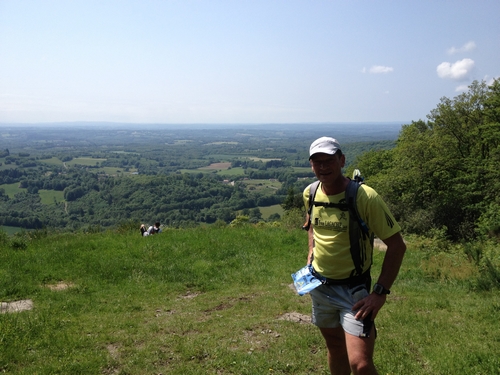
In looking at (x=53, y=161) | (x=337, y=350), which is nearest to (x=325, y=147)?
(x=337, y=350)

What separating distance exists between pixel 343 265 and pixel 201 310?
478 cm

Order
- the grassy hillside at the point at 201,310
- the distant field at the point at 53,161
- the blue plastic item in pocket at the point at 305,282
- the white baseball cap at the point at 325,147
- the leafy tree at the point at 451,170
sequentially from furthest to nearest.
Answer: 1. the distant field at the point at 53,161
2. the leafy tree at the point at 451,170
3. the grassy hillside at the point at 201,310
4. the blue plastic item in pocket at the point at 305,282
5. the white baseball cap at the point at 325,147

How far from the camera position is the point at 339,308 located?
283 cm

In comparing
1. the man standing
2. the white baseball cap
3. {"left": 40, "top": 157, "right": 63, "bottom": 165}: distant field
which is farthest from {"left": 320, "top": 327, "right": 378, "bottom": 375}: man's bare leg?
{"left": 40, "top": 157, "right": 63, "bottom": 165}: distant field

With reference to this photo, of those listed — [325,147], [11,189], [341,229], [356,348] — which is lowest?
[11,189]

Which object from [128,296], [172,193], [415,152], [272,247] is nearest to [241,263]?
[272,247]

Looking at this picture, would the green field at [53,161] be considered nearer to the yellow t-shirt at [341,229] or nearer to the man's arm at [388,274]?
the yellow t-shirt at [341,229]

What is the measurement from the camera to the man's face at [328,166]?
2.75 metres

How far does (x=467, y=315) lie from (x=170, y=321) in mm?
4883

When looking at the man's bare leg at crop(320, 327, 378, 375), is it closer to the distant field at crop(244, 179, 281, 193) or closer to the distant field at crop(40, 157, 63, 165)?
the distant field at crop(244, 179, 281, 193)

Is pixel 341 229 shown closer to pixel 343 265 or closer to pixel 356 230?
pixel 356 230

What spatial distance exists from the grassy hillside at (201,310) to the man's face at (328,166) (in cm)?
257

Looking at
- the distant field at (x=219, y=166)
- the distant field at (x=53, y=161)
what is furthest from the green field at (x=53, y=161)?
the distant field at (x=219, y=166)

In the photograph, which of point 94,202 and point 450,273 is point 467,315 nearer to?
point 450,273
